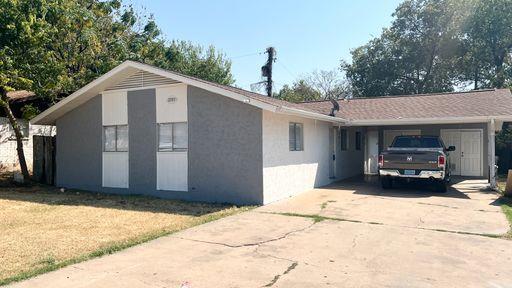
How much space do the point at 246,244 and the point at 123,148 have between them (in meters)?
8.23

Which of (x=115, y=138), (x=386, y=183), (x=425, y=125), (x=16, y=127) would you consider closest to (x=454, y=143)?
(x=425, y=125)

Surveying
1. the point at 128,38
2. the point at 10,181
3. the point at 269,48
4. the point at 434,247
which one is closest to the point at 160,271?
the point at 434,247

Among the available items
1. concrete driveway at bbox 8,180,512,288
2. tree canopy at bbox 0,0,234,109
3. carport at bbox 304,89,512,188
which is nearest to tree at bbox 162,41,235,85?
tree canopy at bbox 0,0,234,109

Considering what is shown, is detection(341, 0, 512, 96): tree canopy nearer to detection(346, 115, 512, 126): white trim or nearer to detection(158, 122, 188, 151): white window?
detection(346, 115, 512, 126): white trim

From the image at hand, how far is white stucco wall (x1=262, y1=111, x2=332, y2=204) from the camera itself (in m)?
11.5

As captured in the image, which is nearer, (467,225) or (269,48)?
(467,225)

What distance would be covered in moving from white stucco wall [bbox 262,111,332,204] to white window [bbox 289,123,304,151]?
150 millimetres

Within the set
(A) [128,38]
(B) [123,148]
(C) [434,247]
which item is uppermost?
(A) [128,38]

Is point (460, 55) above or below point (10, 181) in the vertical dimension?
above

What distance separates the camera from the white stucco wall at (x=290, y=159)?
37.9 ft

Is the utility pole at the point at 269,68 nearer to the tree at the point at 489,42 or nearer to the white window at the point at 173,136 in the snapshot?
the tree at the point at 489,42

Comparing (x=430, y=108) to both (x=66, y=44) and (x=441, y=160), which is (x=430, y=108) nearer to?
Result: (x=441, y=160)

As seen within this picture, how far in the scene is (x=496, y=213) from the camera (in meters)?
10.1

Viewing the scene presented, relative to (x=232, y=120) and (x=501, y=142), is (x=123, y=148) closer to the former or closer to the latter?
(x=232, y=120)
